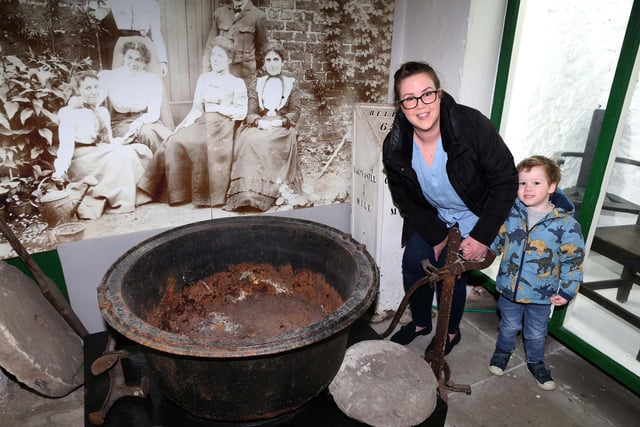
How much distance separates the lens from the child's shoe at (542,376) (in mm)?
2344

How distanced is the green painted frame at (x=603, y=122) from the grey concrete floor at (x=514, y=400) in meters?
0.10

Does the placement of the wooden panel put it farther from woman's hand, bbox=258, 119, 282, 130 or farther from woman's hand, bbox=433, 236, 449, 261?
woman's hand, bbox=433, 236, 449, 261

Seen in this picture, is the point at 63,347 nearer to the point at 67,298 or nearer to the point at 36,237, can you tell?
the point at 67,298

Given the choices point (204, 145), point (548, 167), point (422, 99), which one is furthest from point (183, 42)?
point (548, 167)

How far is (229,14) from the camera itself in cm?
254

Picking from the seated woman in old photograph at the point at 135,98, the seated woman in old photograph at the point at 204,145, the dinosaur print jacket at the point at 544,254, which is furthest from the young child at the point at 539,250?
the seated woman in old photograph at the point at 135,98

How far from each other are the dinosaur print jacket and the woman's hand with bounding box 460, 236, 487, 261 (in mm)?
259

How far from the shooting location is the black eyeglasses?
1765mm

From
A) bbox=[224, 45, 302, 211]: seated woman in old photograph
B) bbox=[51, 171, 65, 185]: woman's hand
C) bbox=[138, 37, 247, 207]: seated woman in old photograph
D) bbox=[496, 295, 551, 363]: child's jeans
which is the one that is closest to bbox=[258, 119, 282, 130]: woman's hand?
bbox=[224, 45, 302, 211]: seated woman in old photograph

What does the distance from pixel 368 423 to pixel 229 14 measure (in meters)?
2.37

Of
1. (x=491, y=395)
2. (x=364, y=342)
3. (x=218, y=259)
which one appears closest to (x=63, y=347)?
(x=218, y=259)

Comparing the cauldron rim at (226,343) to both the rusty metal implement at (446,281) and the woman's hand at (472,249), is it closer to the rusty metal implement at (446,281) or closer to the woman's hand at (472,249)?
the rusty metal implement at (446,281)

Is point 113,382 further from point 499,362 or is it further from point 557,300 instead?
point 557,300

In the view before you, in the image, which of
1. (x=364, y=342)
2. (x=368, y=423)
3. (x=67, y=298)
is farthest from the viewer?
(x=67, y=298)
